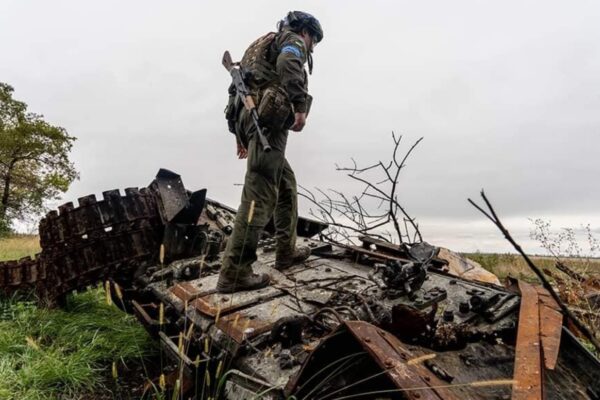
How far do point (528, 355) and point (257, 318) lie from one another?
1.61 meters

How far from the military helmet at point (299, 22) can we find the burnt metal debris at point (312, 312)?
6.16 feet

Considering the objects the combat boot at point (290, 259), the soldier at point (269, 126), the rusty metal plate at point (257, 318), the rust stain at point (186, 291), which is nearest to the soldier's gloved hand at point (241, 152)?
the soldier at point (269, 126)

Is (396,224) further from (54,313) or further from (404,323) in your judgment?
(54,313)

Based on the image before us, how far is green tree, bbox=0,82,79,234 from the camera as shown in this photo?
66.8 ft

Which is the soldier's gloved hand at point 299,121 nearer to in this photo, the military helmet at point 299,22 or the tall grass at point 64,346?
the military helmet at point 299,22

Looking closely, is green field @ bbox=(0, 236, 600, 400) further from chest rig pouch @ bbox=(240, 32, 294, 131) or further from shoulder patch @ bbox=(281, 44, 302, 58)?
shoulder patch @ bbox=(281, 44, 302, 58)

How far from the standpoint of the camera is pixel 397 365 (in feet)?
5.51

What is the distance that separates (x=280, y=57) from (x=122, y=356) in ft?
9.49

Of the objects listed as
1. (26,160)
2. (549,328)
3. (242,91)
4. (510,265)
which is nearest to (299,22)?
(242,91)

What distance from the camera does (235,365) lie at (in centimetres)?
263

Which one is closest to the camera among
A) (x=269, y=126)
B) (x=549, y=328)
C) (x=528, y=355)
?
(x=528, y=355)

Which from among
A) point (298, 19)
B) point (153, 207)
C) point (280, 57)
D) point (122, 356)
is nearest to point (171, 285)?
point (122, 356)

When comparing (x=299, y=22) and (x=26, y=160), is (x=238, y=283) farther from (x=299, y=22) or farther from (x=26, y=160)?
(x=26, y=160)

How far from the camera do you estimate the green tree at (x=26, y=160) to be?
66.8 ft
